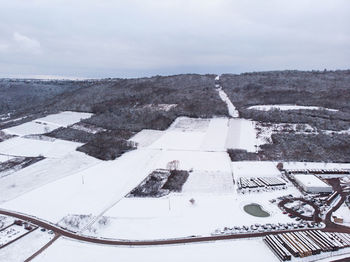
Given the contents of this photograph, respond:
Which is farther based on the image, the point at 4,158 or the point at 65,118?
the point at 65,118

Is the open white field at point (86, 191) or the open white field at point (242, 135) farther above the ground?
the open white field at point (242, 135)

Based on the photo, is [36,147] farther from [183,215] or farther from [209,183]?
[183,215]

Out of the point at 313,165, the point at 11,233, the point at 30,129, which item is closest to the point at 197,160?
the point at 313,165

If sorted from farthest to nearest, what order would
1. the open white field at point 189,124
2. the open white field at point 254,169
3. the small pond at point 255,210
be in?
→ 1. the open white field at point 189,124
2. the open white field at point 254,169
3. the small pond at point 255,210

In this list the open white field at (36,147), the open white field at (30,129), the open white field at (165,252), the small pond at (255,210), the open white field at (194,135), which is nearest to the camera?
the open white field at (165,252)

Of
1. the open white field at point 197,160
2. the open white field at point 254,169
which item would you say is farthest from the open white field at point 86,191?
the open white field at point 254,169

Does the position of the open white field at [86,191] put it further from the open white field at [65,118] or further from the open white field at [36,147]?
the open white field at [65,118]

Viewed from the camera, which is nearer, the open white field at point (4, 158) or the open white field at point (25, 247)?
the open white field at point (25, 247)
